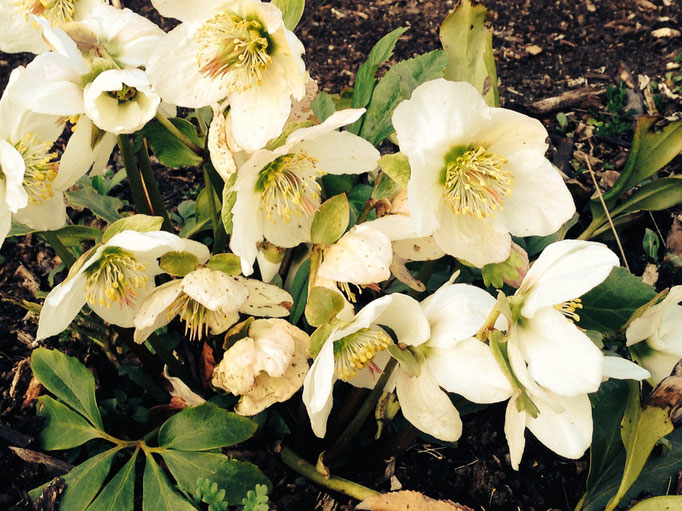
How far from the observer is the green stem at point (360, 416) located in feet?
2.79

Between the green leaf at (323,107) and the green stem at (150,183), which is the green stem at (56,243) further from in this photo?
the green leaf at (323,107)

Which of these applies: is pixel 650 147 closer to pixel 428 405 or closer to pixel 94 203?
pixel 428 405

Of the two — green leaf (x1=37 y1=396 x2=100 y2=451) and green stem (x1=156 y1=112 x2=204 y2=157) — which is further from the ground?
green stem (x1=156 y1=112 x2=204 y2=157)

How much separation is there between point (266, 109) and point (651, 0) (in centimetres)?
171

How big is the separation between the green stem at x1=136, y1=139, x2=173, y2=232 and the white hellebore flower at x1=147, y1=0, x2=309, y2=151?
0.24 meters

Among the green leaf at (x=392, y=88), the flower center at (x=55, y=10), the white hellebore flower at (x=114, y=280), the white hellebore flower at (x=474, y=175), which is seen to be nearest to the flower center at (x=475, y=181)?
the white hellebore flower at (x=474, y=175)

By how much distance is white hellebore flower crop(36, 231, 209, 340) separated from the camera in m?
0.75

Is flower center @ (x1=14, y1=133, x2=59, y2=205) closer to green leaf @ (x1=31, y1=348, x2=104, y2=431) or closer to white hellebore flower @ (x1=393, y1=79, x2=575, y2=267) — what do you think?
green leaf @ (x1=31, y1=348, x2=104, y2=431)

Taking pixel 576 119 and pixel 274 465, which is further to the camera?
pixel 576 119

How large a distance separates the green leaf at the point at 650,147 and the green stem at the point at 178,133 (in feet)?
2.45

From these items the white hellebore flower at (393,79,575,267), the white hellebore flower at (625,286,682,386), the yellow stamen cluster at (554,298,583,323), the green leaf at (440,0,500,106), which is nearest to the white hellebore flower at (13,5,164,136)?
the white hellebore flower at (393,79,575,267)

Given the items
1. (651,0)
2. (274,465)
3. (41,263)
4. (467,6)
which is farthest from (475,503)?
(651,0)

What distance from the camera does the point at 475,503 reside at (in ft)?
3.66

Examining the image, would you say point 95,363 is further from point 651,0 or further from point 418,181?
point 651,0
